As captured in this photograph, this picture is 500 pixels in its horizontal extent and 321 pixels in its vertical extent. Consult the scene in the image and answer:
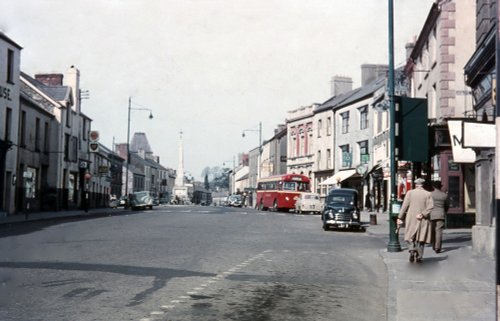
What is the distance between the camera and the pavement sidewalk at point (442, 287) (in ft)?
24.4

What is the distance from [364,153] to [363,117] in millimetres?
3536

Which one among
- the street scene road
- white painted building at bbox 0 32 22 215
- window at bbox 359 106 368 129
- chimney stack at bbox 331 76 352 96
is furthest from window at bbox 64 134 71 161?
the street scene road

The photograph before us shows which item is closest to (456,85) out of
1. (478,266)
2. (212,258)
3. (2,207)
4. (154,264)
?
(478,266)

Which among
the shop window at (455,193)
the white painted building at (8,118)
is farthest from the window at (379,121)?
the white painted building at (8,118)

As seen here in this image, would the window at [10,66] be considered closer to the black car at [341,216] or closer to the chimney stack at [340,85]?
the black car at [341,216]

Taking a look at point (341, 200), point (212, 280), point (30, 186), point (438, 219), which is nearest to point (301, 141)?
point (30, 186)

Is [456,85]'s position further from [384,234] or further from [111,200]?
[111,200]

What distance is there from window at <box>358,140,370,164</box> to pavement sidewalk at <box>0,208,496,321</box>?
31962mm

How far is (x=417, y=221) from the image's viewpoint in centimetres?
1305

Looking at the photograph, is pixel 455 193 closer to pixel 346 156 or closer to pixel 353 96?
pixel 346 156

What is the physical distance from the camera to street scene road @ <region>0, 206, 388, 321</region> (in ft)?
23.5

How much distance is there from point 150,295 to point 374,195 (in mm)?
40597

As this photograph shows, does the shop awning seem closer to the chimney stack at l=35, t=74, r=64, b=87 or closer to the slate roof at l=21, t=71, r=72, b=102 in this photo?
the slate roof at l=21, t=71, r=72, b=102

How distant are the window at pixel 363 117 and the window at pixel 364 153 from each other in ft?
4.97
